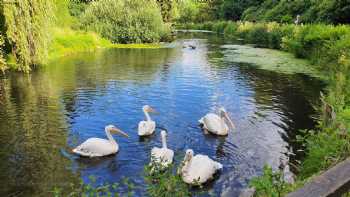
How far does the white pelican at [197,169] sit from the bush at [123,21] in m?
30.0

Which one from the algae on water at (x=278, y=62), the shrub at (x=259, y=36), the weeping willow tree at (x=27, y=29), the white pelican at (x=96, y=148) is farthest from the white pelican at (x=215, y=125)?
the shrub at (x=259, y=36)

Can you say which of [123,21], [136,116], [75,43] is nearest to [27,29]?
[136,116]

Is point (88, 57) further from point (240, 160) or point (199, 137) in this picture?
point (240, 160)

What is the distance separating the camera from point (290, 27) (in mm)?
30703

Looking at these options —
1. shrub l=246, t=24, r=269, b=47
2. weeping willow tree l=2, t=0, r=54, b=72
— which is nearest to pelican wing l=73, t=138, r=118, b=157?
weeping willow tree l=2, t=0, r=54, b=72

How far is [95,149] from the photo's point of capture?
29.3 feet

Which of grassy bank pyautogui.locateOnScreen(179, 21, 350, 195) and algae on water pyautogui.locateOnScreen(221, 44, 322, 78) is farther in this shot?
algae on water pyautogui.locateOnScreen(221, 44, 322, 78)

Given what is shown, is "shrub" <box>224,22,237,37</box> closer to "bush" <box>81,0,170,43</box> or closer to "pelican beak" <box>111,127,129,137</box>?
"bush" <box>81,0,170,43</box>

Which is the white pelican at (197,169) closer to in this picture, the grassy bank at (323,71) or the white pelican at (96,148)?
the grassy bank at (323,71)

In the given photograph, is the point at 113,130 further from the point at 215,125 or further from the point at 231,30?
the point at 231,30

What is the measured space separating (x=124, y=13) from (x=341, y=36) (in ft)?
76.0

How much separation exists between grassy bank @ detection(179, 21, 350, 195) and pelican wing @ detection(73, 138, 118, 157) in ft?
13.9

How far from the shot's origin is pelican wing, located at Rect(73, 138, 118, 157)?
29.2 feet

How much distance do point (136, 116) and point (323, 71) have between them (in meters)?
11.8
